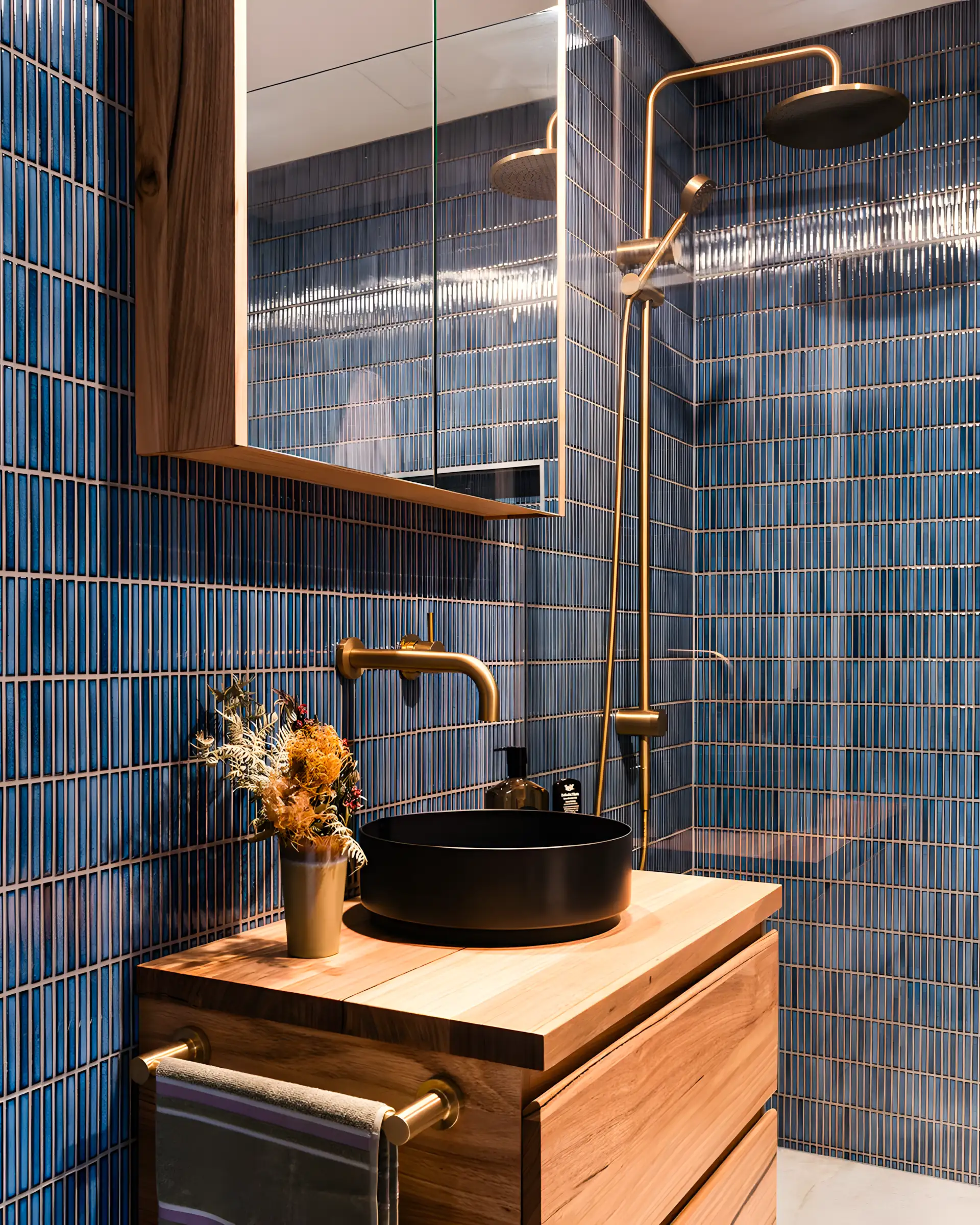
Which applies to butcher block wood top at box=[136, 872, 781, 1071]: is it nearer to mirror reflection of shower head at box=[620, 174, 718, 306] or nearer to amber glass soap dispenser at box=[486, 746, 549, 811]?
amber glass soap dispenser at box=[486, 746, 549, 811]

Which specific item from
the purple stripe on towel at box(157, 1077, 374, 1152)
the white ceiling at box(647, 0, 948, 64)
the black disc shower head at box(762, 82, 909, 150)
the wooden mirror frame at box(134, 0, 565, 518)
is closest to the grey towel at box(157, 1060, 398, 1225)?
the purple stripe on towel at box(157, 1077, 374, 1152)

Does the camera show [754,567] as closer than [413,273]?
No

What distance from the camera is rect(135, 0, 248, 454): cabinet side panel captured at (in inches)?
42.4

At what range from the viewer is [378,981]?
104 centimetres

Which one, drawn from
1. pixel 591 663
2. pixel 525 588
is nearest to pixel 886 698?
pixel 591 663

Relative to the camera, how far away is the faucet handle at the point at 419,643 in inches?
57.2

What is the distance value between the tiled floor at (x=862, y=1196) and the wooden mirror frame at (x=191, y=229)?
159cm

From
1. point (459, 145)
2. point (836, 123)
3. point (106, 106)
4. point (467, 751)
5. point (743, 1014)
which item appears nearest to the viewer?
point (106, 106)

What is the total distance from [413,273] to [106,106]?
41cm

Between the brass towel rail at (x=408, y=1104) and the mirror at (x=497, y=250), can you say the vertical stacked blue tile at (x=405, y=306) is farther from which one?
the brass towel rail at (x=408, y=1104)

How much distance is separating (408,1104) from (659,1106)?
1.06 ft

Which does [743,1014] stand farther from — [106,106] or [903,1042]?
[106,106]

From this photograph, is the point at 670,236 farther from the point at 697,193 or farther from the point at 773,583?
the point at 773,583

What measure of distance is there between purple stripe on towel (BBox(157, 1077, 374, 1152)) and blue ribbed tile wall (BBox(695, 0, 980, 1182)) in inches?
48.5
